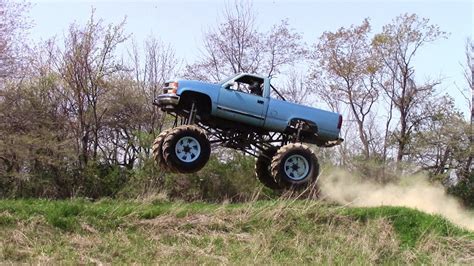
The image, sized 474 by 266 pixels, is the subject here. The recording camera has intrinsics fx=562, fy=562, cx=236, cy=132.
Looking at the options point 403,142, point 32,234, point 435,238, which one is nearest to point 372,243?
point 435,238

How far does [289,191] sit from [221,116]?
8.75 feet

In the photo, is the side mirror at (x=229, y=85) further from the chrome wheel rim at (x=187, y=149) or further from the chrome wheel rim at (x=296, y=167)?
the chrome wheel rim at (x=296, y=167)

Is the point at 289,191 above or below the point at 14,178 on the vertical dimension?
above

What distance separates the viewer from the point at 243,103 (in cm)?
1407

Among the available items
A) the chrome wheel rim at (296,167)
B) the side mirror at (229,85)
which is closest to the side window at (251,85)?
the side mirror at (229,85)

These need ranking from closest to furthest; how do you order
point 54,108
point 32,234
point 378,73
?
1. point 32,234
2. point 54,108
3. point 378,73

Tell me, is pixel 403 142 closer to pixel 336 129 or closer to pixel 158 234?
pixel 336 129

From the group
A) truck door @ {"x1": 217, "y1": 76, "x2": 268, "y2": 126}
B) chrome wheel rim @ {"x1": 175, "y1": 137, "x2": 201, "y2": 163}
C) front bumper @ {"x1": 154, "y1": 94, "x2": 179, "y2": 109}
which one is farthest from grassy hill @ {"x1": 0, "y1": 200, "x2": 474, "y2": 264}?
front bumper @ {"x1": 154, "y1": 94, "x2": 179, "y2": 109}

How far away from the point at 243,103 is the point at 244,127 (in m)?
0.79

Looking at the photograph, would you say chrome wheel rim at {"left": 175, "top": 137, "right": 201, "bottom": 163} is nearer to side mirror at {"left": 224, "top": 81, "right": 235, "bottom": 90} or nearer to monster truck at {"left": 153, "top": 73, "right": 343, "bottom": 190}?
monster truck at {"left": 153, "top": 73, "right": 343, "bottom": 190}

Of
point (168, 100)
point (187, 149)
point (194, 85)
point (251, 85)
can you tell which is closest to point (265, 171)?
point (251, 85)

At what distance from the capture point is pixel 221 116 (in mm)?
13930

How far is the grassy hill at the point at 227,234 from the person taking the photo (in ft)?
38.4

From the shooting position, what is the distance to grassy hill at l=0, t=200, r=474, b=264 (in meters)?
11.7
